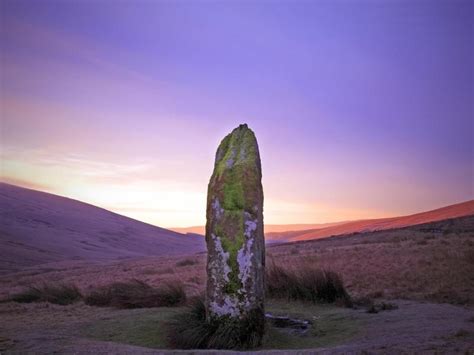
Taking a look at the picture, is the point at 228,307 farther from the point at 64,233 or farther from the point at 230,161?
the point at 64,233

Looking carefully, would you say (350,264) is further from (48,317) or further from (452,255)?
(48,317)

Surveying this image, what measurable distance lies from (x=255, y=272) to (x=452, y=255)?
10.8 metres

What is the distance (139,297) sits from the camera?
11859 millimetres

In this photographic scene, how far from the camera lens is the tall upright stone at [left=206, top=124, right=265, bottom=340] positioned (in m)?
7.91

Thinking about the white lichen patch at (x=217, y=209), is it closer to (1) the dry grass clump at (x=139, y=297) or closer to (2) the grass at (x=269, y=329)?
(2) the grass at (x=269, y=329)

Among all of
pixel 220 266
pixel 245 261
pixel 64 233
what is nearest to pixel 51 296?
pixel 220 266

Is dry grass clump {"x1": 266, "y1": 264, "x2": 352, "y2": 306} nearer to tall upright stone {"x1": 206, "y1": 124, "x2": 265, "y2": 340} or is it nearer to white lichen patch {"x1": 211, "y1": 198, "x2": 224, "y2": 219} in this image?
tall upright stone {"x1": 206, "y1": 124, "x2": 265, "y2": 340}

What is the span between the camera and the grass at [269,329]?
7.67m

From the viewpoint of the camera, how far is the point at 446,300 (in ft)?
33.9

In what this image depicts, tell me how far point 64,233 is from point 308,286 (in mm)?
62362

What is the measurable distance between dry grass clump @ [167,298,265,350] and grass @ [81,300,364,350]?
0.17 m

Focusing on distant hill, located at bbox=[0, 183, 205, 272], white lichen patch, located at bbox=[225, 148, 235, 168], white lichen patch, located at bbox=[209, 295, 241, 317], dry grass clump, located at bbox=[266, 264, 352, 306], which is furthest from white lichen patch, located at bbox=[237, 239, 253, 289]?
distant hill, located at bbox=[0, 183, 205, 272]

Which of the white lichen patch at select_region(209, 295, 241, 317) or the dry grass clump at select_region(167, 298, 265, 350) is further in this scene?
the white lichen patch at select_region(209, 295, 241, 317)

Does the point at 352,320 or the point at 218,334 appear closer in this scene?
the point at 218,334
